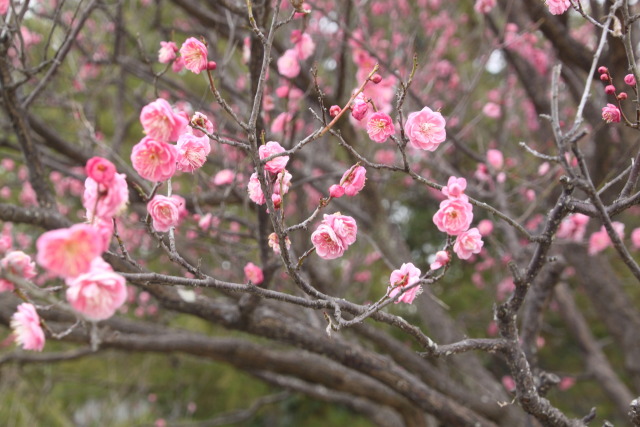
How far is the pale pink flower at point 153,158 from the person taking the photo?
3.31 feet

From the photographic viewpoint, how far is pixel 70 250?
0.82m

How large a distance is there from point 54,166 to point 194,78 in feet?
9.72

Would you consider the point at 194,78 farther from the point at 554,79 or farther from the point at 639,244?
the point at 554,79

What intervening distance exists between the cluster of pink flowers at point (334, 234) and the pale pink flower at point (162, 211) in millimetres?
325

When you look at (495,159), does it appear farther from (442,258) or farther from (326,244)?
(326,244)

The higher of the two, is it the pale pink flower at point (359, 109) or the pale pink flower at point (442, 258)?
the pale pink flower at point (359, 109)

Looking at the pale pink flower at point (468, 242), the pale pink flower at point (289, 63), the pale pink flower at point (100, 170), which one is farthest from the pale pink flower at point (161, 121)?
the pale pink flower at point (289, 63)

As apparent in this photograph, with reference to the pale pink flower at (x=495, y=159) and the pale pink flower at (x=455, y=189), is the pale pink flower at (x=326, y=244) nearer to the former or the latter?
the pale pink flower at (x=455, y=189)

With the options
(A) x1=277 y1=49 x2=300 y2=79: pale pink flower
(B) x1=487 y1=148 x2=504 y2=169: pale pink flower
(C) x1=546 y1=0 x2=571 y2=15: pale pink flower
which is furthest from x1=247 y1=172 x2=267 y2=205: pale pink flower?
(B) x1=487 y1=148 x2=504 y2=169: pale pink flower

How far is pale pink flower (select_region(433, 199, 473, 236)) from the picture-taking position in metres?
1.19

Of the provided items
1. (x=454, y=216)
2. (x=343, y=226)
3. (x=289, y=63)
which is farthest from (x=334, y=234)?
(x=289, y=63)

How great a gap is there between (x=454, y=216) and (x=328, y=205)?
2.55 m

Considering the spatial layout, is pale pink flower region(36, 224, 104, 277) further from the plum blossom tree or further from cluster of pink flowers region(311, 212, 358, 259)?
cluster of pink flowers region(311, 212, 358, 259)

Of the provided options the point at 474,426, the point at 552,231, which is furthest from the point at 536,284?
the point at 552,231
